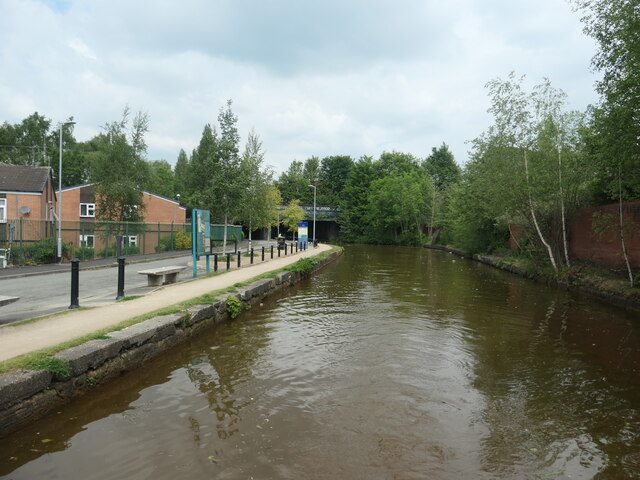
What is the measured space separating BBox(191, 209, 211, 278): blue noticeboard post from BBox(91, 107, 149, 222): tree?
14.1 metres

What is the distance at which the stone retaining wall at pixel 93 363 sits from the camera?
14.4 ft

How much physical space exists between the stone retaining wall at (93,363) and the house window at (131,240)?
1718 centimetres

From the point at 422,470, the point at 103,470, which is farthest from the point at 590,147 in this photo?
the point at 103,470

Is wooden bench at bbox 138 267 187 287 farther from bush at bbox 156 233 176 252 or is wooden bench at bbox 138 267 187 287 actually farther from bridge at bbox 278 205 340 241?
bridge at bbox 278 205 340 241

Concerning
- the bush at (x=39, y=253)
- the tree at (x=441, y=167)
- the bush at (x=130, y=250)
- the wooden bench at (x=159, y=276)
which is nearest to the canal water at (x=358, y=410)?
the wooden bench at (x=159, y=276)

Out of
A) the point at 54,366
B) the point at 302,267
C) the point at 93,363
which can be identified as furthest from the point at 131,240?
the point at 54,366

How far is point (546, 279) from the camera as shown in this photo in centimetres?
1931

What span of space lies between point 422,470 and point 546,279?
58.4 feet

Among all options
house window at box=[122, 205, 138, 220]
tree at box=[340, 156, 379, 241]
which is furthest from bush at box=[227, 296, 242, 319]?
tree at box=[340, 156, 379, 241]

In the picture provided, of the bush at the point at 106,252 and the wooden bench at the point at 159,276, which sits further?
the bush at the point at 106,252

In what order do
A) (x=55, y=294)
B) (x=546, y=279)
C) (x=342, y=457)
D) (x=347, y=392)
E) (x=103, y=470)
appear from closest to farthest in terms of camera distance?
1. (x=103, y=470)
2. (x=342, y=457)
3. (x=347, y=392)
4. (x=55, y=294)
5. (x=546, y=279)

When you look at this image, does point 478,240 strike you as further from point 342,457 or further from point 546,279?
point 342,457

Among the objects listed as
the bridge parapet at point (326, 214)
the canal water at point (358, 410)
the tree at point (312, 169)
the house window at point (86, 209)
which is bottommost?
the canal water at point (358, 410)

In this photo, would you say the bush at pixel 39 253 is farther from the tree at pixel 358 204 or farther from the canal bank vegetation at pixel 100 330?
the tree at pixel 358 204
